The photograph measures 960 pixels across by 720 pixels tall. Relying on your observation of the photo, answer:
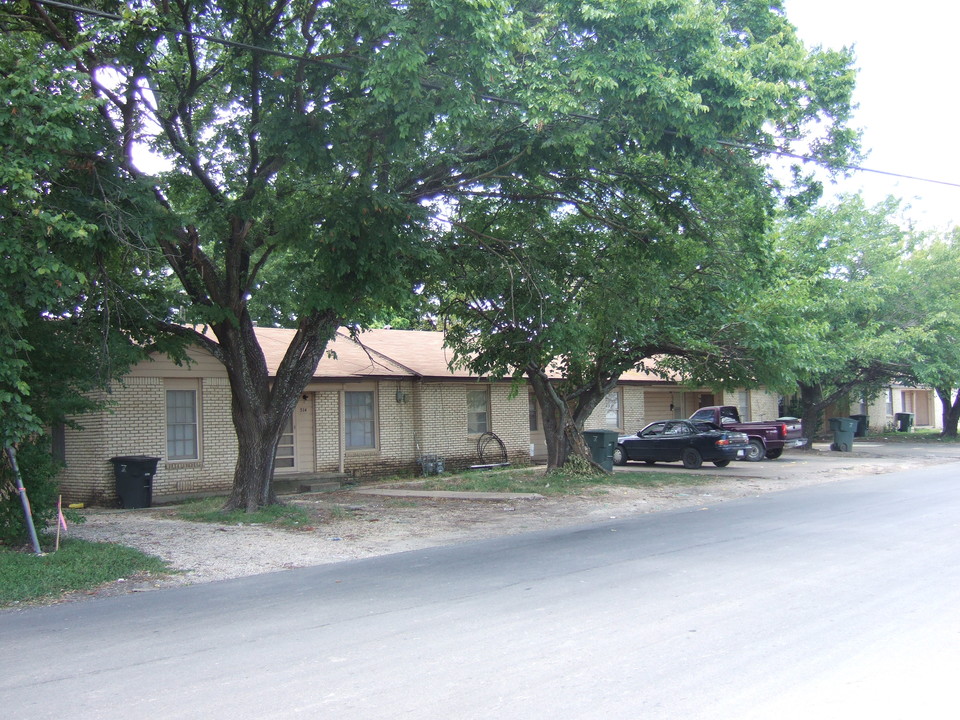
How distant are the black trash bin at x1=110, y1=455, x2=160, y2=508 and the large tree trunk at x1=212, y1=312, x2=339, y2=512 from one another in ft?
10.1

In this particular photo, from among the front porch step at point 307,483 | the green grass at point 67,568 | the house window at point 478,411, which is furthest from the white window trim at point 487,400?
the green grass at point 67,568

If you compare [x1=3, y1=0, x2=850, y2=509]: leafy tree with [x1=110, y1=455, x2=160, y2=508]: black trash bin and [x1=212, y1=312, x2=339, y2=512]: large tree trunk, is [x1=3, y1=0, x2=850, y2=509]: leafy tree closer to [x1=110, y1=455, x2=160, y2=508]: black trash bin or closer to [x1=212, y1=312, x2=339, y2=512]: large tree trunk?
[x1=212, y1=312, x2=339, y2=512]: large tree trunk

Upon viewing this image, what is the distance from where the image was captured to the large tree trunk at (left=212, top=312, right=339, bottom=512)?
14.0 m

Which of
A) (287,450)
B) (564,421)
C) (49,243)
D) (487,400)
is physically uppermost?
(49,243)

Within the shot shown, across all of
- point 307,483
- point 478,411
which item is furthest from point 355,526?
point 478,411

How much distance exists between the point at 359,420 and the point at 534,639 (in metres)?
16.2

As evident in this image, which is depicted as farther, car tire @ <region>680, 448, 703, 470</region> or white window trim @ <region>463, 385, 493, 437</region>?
white window trim @ <region>463, 385, 493, 437</region>

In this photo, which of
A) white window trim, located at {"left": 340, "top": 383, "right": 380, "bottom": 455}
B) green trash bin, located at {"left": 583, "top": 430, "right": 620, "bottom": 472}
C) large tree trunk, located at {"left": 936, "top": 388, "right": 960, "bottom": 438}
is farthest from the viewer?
large tree trunk, located at {"left": 936, "top": 388, "right": 960, "bottom": 438}

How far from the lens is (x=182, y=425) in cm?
1858

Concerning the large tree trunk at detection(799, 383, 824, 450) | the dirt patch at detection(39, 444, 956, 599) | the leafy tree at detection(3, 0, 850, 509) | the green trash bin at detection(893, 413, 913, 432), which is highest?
the leafy tree at detection(3, 0, 850, 509)

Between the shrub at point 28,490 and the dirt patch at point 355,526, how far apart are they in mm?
1163

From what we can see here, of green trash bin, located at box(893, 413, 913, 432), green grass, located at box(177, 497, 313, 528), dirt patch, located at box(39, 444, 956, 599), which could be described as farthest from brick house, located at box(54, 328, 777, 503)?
green trash bin, located at box(893, 413, 913, 432)

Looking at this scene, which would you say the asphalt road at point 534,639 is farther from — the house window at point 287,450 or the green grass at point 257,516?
the house window at point 287,450

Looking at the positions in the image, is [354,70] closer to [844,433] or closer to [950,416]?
[844,433]
